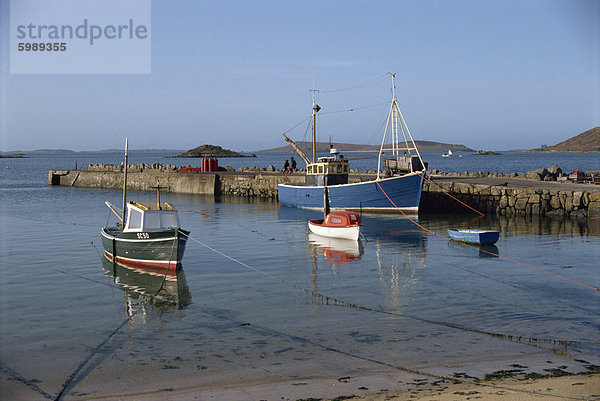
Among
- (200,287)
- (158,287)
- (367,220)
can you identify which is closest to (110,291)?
(158,287)

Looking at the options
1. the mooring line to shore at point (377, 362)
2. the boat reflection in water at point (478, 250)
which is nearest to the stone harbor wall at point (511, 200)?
the boat reflection in water at point (478, 250)

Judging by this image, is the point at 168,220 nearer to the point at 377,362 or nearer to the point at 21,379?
the point at 21,379

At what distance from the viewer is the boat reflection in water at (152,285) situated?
17969 millimetres

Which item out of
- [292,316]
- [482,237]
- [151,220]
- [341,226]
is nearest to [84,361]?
[292,316]

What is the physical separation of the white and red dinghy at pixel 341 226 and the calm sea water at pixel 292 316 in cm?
76

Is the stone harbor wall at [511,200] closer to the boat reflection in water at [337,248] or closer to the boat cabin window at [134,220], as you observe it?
the boat reflection in water at [337,248]

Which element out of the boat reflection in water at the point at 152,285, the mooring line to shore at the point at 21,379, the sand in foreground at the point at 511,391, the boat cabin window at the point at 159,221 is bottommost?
the mooring line to shore at the point at 21,379

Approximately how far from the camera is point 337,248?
28.0m

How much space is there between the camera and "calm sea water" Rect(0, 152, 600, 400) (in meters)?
11.5

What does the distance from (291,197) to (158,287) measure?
1050 inches

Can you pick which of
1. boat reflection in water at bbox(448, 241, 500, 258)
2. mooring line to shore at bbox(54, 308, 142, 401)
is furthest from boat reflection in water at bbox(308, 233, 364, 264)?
mooring line to shore at bbox(54, 308, 142, 401)

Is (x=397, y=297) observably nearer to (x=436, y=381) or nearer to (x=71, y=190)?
→ (x=436, y=381)

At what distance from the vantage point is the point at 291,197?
46.3 meters

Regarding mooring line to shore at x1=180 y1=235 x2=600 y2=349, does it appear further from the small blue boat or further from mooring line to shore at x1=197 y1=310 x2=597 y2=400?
the small blue boat
